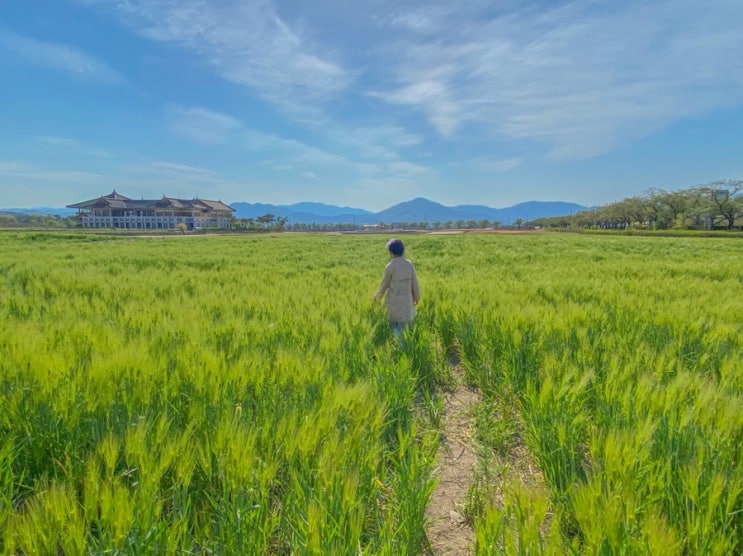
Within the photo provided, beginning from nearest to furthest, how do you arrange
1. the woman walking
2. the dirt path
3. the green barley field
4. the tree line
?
1. the green barley field
2. the dirt path
3. the woman walking
4. the tree line

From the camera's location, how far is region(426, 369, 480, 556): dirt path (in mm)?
1795

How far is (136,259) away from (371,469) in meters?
15.7

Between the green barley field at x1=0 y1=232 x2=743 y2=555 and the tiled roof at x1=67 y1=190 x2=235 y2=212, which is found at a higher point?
the tiled roof at x1=67 y1=190 x2=235 y2=212

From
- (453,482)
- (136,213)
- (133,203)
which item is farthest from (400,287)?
(133,203)

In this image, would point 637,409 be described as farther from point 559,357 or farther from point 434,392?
point 434,392

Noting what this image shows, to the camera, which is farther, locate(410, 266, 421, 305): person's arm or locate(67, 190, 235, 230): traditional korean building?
locate(67, 190, 235, 230): traditional korean building

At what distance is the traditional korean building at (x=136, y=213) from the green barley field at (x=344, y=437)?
105 m

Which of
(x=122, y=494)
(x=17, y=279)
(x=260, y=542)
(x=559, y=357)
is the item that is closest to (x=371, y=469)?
(x=260, y=542)

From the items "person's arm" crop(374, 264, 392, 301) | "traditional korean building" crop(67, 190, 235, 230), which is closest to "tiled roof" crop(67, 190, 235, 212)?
"traditional korean building" crop(67, 190, 235, 230)

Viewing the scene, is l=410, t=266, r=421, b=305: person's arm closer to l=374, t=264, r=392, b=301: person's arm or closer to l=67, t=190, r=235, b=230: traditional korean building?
l=374, t=264, r=392, b=301: person's arm

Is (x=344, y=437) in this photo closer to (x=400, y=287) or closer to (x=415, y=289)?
(x=400, y=287)

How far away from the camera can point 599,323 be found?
4461mm

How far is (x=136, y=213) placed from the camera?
95.2 meters

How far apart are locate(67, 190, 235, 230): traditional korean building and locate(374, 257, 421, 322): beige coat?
340 ft
